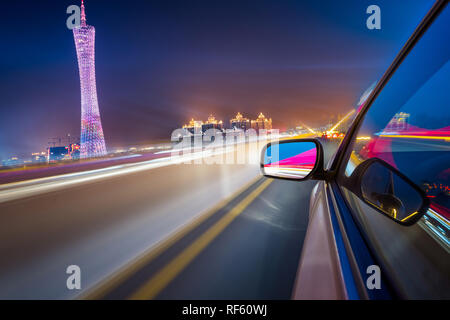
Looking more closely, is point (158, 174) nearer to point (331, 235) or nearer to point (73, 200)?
point (73, 200)

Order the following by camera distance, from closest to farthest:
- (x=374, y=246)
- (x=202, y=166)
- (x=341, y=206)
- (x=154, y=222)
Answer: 1. (x=374, y=246)
2. (x=341, y=206)
3. (x=154, y=222)
4. (x=202, y=166)

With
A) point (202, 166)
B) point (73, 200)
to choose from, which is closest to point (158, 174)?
point (202, 166)

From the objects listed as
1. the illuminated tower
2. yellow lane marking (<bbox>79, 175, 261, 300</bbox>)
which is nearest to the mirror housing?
yellow lane marking (<bbox>79, 175, 261, 300</bbox>)

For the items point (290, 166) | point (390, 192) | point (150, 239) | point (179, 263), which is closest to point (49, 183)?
point (150, 239)

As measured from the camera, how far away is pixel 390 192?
1241mm

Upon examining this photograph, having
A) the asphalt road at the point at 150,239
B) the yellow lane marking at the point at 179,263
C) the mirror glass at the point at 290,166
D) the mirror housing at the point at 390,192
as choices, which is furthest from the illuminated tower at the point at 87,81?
the mirror housing at the point at 390,192

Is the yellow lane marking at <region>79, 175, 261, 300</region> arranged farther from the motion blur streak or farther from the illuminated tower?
the illuminated tower

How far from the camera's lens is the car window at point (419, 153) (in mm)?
828

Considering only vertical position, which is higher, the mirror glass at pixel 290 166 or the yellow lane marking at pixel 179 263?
the mirror glass at pixel 290 166

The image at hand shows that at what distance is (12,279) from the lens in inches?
116

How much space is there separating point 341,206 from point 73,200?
5982 millimetres

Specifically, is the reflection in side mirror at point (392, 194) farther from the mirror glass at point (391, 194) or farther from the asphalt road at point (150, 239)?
the asphalt road at point (150, 239)

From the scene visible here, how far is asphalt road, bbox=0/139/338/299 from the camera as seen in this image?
266 cm

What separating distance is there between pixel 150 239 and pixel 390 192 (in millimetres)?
3638
